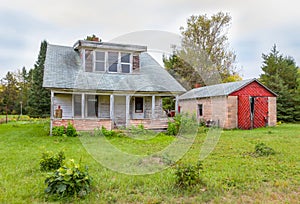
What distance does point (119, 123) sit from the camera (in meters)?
14.8

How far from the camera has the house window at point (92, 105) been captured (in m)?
14.2

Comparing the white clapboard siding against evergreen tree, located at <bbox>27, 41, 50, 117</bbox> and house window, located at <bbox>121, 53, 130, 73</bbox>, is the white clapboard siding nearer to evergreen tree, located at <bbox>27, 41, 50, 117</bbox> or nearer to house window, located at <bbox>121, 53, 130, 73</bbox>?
house window, located at <bbox>121, 53, 130, 73</bbox>

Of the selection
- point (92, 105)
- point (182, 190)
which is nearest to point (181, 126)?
point (92, 105)

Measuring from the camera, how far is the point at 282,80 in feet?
79.6

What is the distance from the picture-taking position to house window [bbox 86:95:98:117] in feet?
46.4

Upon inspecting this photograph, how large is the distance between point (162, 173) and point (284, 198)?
8.00ft

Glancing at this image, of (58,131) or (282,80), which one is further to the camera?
(282,80)

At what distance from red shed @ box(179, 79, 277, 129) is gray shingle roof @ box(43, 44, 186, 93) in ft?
12.7

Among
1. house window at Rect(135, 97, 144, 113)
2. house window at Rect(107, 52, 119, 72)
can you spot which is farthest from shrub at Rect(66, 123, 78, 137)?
house window at Rect(135, 97, 144, 113)

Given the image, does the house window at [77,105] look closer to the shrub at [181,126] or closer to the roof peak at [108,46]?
the roof peak at [108,46]

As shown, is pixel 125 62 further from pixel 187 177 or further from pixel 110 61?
pixel 187 177

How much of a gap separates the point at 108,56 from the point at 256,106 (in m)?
10.5

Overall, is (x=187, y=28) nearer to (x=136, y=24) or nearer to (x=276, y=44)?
(x=276, y=44)

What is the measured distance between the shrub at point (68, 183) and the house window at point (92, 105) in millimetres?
9924
